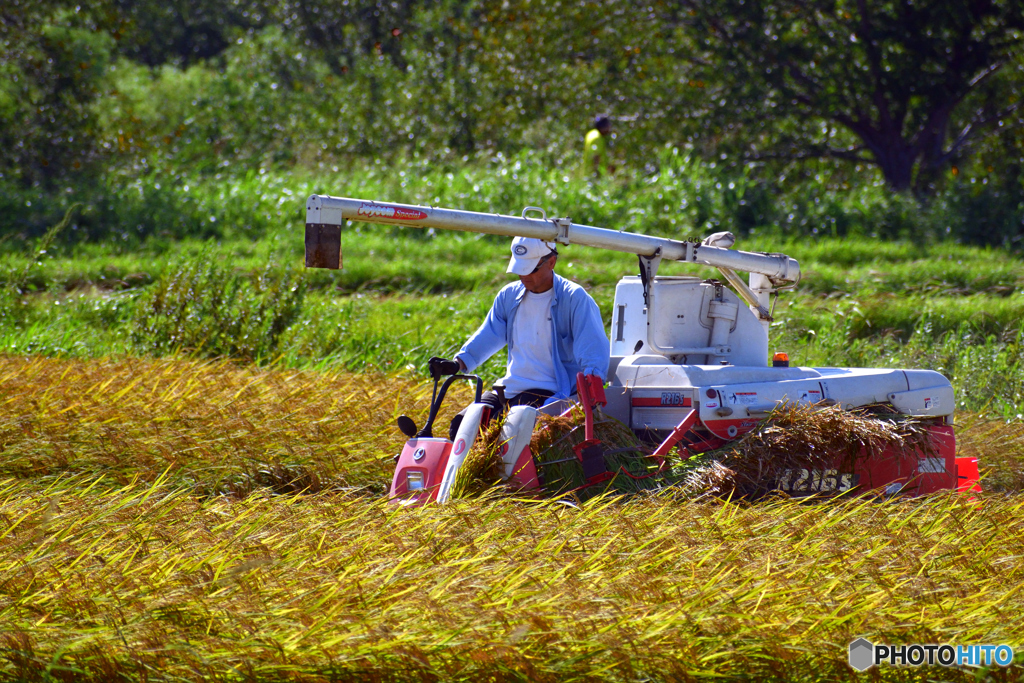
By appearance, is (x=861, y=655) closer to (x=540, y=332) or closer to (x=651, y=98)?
(x=540, y=332)

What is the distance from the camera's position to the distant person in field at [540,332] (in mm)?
5152

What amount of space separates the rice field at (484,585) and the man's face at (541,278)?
122 cm

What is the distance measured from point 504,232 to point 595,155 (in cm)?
1038

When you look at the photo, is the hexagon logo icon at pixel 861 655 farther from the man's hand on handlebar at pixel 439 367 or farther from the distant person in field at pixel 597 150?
the distant person in field at pixel 597 150

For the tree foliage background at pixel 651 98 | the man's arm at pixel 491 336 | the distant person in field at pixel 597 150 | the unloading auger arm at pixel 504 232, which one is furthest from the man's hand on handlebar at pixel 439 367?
the tree foliage background at pixel 651 98

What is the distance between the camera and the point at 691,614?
321 cm

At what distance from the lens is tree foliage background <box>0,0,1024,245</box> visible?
48.7 ft

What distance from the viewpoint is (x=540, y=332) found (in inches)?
208

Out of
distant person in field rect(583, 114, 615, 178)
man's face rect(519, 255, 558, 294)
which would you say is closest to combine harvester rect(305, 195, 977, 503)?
man's face rect(519, 255, 558, 294)

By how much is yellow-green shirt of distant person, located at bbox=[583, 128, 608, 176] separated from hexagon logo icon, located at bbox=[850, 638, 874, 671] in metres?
11.7

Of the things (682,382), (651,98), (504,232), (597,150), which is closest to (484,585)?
(504,232)

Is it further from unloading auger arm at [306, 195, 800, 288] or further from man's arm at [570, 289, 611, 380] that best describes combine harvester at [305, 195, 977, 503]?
man's arm at [570, 289, 611, 380]

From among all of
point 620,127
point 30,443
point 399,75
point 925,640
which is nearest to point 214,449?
point 30,443

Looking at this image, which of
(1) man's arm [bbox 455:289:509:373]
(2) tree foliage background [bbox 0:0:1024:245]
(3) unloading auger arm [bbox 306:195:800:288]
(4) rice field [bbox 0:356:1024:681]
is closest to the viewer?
(4) rice field [bbox 0:356:1024:681]
